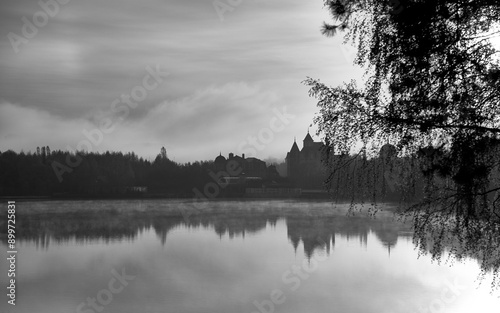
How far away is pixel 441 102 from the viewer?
14.3ft

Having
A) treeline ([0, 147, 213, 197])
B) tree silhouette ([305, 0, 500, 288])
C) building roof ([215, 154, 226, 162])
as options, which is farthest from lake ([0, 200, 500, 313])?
building roof ([215, 154, 226, 162])

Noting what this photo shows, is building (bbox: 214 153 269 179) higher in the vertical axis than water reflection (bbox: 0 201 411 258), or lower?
higher

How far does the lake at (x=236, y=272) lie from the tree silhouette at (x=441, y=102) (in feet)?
8.02

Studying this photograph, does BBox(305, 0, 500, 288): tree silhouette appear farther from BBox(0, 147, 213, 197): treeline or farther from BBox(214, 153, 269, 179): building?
BBox(214, 153, 269, 179): building

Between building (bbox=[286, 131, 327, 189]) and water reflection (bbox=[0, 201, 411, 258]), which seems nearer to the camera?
water reflection (bbox=[0, 201, 411, 258])

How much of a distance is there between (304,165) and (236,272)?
63878mm

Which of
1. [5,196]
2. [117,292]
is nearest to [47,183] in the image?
[5,196]

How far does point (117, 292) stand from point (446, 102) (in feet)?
35.8

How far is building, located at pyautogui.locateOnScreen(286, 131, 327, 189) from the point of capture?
74.2m

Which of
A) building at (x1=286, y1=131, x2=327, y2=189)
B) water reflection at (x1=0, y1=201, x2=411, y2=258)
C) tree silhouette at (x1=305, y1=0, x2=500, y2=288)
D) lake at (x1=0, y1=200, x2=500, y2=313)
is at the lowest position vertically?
lake at (x1=0, y1=200, x2=500, y2=313)

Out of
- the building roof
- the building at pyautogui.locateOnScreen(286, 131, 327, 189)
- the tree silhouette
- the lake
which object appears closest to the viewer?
the tree silhouette

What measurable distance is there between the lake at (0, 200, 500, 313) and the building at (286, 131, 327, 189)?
46061mm

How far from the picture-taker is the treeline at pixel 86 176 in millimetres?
61375

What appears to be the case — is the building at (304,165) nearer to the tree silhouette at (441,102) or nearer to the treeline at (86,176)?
the treeline at (86,176)
